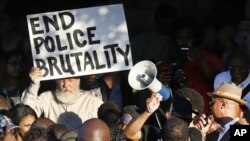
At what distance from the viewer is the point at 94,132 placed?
1329cm

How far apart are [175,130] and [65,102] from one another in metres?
2.25

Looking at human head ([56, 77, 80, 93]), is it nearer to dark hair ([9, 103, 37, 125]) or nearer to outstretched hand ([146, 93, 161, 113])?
dark hair ([9, 103, 37, 125])

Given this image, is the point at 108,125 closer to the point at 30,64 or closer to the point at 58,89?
the point at 58,89

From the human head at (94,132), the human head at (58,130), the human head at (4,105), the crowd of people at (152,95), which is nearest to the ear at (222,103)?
the crowd of people at (152,95)

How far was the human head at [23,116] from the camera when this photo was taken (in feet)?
49.2

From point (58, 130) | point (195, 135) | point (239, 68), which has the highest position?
point (239, 68)

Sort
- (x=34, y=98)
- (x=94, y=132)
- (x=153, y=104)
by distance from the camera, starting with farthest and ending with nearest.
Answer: (x=34, y=98) → (x=153, y=104) → (x=94, y=132)

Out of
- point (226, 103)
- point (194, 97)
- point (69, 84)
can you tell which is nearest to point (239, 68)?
point (194, 97)

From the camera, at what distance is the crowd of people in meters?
13.8

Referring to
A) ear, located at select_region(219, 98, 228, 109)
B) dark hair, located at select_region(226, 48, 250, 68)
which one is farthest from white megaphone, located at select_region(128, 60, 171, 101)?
dark hair, located at select_region(226, 48, 250, 68)

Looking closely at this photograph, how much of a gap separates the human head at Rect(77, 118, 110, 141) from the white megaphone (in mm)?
1050

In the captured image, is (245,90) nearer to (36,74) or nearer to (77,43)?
(77,43)

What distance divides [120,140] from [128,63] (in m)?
1.56

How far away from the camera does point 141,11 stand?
735 inches
